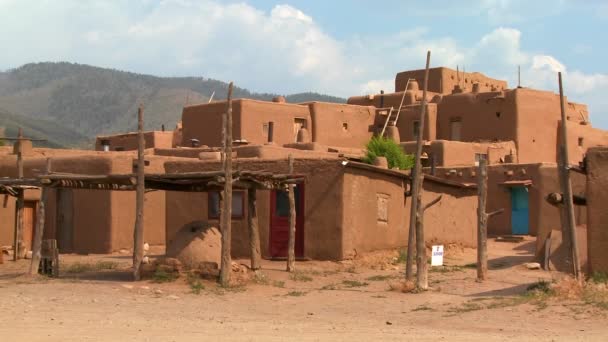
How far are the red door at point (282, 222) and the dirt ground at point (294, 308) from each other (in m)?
0.75

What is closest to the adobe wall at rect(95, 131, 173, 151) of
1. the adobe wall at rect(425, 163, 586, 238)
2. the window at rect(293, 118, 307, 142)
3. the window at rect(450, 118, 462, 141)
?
the window at rect(293, 118, 307, 142)

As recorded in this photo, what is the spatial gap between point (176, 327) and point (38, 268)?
7510 millimetres

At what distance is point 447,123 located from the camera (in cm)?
3844

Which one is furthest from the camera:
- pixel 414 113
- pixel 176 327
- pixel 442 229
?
pixel 414 113

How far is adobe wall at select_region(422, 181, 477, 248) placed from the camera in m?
23.9

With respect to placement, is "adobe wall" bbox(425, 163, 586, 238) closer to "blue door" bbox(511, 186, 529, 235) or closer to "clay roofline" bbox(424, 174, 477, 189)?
"blue door" bbox(511, 186, 529, 235)

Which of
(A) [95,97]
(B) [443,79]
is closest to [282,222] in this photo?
(B) [443,79]

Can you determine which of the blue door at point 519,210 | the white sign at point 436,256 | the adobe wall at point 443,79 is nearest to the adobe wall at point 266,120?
the adobe wall at point 443,79

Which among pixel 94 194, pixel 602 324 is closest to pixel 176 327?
pixel 602 324

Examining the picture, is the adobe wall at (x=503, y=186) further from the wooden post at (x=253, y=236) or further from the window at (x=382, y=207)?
Result: the wooden post at (x=253, y=236)

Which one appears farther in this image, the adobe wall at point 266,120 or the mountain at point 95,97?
the mountain at point 95,97

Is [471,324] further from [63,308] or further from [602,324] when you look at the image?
[63,308]

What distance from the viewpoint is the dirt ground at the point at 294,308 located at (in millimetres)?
11484

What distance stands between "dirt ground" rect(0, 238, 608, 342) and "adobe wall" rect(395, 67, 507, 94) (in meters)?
23.6
